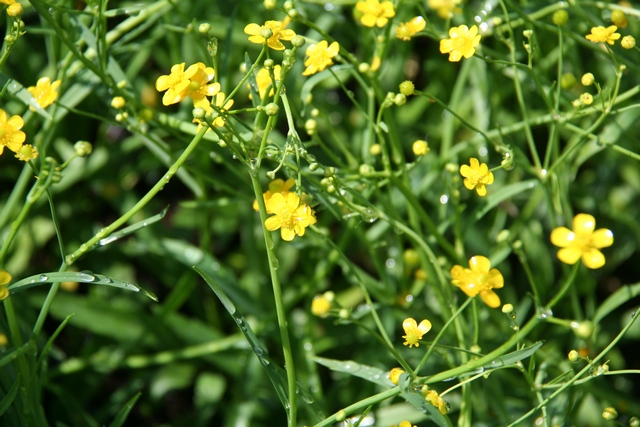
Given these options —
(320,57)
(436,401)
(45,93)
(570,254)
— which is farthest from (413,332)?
(45,93)

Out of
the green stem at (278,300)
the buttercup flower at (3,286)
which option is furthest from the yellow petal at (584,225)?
the buttercup flower at (3,286)

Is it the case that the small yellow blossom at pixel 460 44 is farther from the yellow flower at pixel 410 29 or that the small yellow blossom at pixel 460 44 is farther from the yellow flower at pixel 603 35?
the yellow flower at pixel 603 35

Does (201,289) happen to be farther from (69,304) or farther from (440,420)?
(440,420)

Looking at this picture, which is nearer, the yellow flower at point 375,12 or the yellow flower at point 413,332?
the yellow flower at point 413,332

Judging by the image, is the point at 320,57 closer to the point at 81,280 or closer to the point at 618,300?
the point at 81,280

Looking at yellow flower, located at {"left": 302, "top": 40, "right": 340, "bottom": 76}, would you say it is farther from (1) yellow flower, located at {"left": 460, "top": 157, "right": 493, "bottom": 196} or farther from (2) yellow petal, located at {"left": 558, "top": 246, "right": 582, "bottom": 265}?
(2) yellow petal, located at {"left": 558, "top": 246, "right": 582, "bottom": 265}

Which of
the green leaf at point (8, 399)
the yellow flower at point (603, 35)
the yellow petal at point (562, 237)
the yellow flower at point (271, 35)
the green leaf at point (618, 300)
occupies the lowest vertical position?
the green leaf at point (618, 300)

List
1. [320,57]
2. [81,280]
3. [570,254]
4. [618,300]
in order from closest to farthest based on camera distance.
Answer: [570,254], [81,280], [320,57], [618,300]
